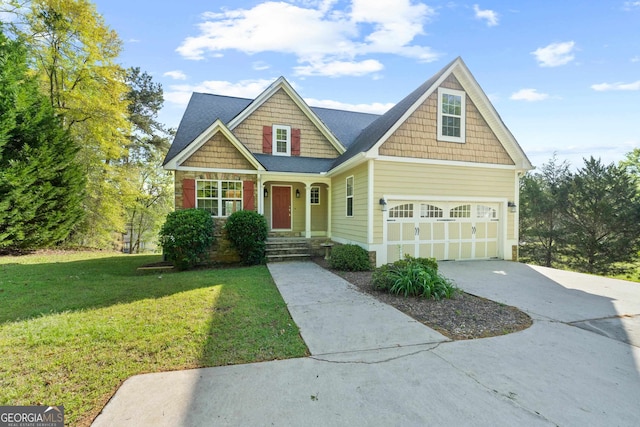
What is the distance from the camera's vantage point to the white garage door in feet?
30.7

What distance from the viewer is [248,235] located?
9.43 m

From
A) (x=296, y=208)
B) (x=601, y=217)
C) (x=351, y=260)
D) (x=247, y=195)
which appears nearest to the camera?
(x=351, y=260)

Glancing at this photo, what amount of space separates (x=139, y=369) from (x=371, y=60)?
40.8 feet

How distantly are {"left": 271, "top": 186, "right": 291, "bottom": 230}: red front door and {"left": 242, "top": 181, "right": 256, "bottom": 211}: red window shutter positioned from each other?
5.69ft

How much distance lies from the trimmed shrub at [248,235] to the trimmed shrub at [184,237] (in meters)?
0.88

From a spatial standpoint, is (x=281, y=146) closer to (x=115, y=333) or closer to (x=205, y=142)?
(x=205, y=142)

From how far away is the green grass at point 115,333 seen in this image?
2.63 metres

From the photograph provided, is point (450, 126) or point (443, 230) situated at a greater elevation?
point (450, 126)

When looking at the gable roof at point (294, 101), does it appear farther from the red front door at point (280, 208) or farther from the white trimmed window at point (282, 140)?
the red front door at point (280, 208)

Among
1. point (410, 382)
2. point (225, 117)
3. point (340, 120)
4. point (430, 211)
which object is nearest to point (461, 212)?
point (430, 211)

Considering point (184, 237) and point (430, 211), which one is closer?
point (184, 237)

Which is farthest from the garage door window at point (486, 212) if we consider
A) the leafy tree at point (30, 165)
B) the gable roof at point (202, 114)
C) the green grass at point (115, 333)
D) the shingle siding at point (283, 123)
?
the leafy tree at point (30, 165)

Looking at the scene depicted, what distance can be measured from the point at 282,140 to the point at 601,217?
17591 millimetres

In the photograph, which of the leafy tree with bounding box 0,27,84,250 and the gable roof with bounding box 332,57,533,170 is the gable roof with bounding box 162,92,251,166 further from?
the gable roof with bounding box 332,57,533,170
